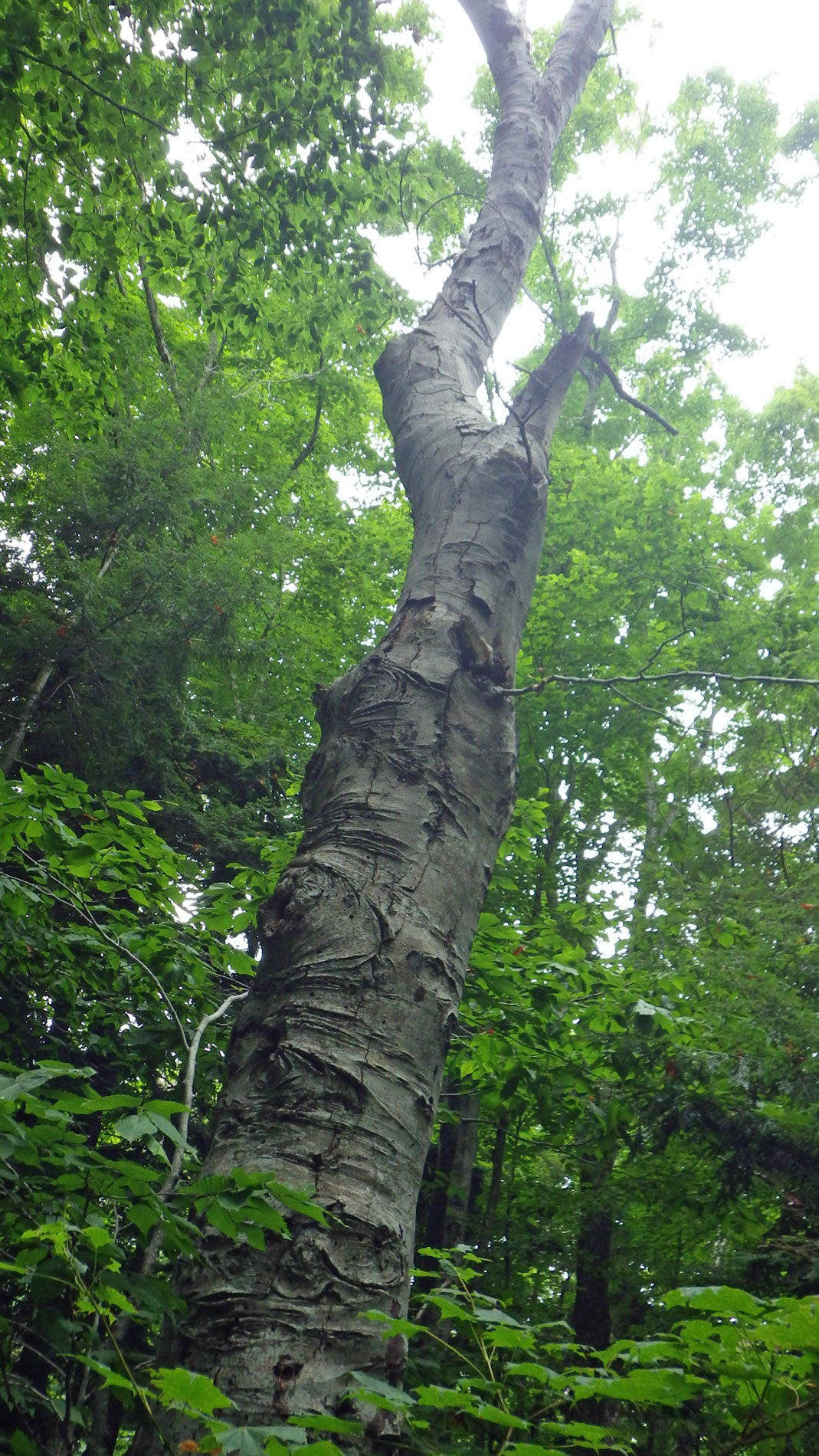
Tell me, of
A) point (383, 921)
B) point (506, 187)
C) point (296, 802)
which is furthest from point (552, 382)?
point (296, 802)

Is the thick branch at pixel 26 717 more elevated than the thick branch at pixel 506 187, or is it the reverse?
the thick branch at pixel 506 187

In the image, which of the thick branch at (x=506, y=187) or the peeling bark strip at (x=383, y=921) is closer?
the peeling bark strip at (x=383, y=921)

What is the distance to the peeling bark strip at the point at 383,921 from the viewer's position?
1505mm

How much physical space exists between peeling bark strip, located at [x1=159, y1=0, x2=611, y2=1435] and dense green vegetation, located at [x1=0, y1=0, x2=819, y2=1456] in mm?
100

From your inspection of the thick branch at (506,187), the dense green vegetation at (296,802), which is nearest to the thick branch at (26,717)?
the dense green vegetation at (296,802)

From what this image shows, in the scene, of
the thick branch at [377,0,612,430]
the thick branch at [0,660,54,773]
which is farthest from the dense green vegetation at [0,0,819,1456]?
the thick branch at [377,0,612,430]

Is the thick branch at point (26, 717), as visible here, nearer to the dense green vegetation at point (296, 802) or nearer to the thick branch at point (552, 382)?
the dense green vegetation at point (296, 802)

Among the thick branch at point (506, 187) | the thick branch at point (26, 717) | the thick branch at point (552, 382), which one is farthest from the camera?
the thick branch at point (26, 717)

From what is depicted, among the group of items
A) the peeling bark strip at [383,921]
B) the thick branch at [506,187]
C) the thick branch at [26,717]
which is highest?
the thick branch at [506,187]

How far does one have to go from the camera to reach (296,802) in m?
7.08

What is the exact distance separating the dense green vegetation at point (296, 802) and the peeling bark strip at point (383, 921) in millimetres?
100

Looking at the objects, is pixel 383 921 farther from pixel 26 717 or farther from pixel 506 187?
pixel 26 717

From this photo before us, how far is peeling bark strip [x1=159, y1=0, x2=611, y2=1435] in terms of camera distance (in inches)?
59.2

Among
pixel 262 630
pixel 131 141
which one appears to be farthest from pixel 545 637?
pixel 131 141
